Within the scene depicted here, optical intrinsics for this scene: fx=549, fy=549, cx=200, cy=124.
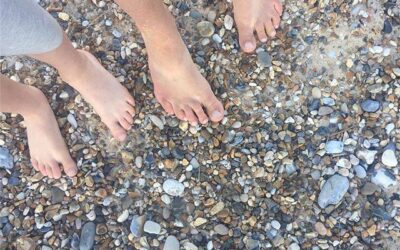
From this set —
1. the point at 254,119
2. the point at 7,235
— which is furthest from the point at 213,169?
the point at 7,235

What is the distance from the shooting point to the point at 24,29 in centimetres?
127

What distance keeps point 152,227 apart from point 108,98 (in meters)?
0.49

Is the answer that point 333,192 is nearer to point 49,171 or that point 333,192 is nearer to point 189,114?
point 189,114

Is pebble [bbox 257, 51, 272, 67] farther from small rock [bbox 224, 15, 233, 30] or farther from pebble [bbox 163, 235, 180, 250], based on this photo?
pebble [bbox 163, 235, 180, 250]

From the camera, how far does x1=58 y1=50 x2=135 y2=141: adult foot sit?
1950 millimetres

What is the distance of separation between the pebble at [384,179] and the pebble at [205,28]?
0.80m

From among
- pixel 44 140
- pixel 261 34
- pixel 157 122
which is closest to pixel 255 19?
pixel 261 34

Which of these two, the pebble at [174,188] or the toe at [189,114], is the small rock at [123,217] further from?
the toe at [189,114]

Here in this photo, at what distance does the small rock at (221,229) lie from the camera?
1902 mm

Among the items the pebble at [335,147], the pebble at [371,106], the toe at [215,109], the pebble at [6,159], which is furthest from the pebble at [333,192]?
the pebble at [6,159]

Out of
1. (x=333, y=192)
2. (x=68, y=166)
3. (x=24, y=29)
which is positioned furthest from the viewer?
(x=68, y=166)

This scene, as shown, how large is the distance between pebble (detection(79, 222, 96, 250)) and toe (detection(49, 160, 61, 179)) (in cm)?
22

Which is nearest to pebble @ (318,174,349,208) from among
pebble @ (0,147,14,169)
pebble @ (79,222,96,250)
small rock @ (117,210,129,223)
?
small rock @ (117,210,129,223)

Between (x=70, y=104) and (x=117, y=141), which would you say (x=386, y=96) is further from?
(x=70, y=104)
